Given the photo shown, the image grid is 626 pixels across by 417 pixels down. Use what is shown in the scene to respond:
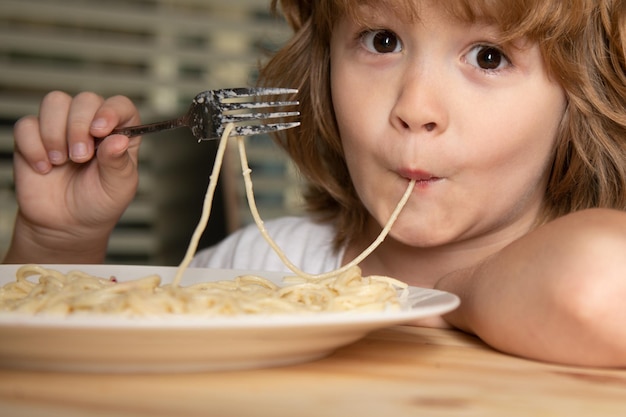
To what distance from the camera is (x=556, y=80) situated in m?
1.21

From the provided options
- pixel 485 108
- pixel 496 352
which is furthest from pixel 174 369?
pixel 485 108

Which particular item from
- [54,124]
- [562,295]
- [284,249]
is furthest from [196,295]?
[284,249]

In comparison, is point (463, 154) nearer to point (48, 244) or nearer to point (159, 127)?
point (159, 127)

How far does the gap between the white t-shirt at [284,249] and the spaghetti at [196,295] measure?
0.64 m

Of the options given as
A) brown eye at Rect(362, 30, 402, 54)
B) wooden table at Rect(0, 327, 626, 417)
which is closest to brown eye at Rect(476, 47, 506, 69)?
brown eye at Rect(362, 30, 402, 54)

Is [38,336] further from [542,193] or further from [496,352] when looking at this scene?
[542,193]

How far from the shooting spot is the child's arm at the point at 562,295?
0.77 m

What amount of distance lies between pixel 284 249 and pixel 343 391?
107 centimetres

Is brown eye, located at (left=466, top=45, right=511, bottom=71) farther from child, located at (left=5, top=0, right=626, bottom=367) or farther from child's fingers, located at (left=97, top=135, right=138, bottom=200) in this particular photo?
child's fingers, located at (left=97, top=135, right=138, bottom=200)

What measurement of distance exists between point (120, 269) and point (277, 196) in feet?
10.8

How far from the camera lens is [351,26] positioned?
1.30 m

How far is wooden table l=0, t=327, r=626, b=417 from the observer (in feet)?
1.89

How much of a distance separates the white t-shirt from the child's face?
14.4 inches

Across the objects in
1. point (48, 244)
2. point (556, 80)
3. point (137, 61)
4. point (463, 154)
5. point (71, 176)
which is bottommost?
point (48, 244)
